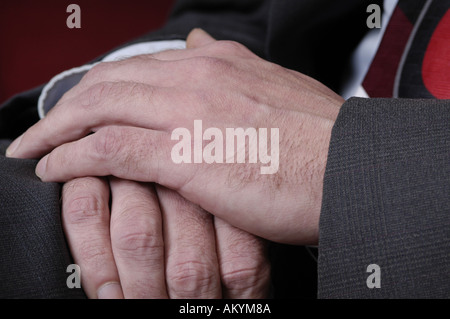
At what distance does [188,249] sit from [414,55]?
385mm

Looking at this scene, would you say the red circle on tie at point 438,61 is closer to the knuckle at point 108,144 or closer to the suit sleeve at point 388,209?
the suit sleeve at point 388,209

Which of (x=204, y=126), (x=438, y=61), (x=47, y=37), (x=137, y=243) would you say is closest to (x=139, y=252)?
(x=137, y=243)

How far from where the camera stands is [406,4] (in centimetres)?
59

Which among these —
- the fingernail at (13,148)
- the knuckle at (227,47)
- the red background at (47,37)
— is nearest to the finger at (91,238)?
the fingernail at (13,148)

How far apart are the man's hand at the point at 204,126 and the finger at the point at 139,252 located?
0.12ft

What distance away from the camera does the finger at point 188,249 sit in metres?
0.38

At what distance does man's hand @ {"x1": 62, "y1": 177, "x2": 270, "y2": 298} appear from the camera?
0.38m

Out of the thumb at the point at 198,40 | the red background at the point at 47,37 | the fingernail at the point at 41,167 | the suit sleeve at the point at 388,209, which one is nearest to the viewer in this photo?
the suit sleeve at the point at 388,209

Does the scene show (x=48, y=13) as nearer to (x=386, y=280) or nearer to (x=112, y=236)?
(x=112, y=236)

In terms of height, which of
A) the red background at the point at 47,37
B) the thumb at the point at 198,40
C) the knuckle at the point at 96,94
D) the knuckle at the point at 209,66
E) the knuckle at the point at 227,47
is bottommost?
the knuckle at the point at 96,94

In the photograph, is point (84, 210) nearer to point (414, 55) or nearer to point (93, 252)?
point (93, 252)

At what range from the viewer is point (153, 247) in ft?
1.26

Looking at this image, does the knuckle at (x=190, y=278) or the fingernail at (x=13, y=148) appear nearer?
the knuckle at (x=190, y=278)
